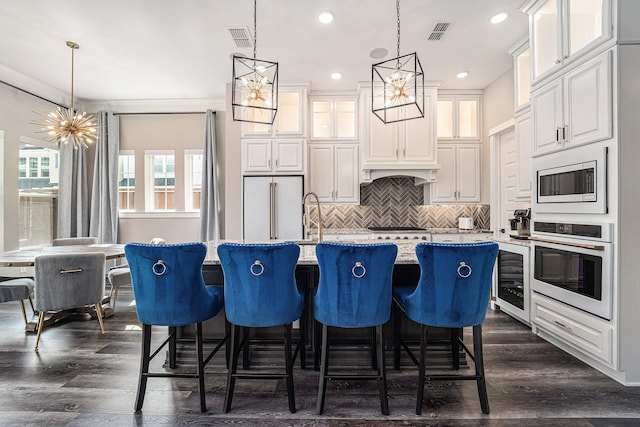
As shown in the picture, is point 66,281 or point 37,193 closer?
point 66,281

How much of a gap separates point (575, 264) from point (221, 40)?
3.94 meters

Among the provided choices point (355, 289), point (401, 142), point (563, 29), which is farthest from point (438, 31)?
point (355, 289)

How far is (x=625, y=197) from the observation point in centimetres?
212

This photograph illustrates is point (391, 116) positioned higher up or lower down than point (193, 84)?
lower down

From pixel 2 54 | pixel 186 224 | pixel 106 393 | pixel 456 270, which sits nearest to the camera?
pixel 456 270

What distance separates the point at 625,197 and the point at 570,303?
2.96 feet

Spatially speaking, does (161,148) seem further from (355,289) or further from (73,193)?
(355,289)

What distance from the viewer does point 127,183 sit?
18.0 ft

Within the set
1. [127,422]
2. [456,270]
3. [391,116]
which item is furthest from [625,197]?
[127,422]

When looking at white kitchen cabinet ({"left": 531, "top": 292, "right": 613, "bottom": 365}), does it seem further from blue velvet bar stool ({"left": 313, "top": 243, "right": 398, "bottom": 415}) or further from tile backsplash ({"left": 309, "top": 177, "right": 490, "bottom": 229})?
tile backsplash ({"left": 309, "top": 177, "right": 490, "bottom": 229})

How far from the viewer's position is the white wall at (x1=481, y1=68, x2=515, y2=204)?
411 cm

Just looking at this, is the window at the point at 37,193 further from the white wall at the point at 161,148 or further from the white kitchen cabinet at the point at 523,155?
the white kitchen cabinet at the point at 523,155

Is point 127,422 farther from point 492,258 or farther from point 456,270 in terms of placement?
point 492,258

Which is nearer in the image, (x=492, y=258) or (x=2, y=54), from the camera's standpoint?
(x=492, y=258)
